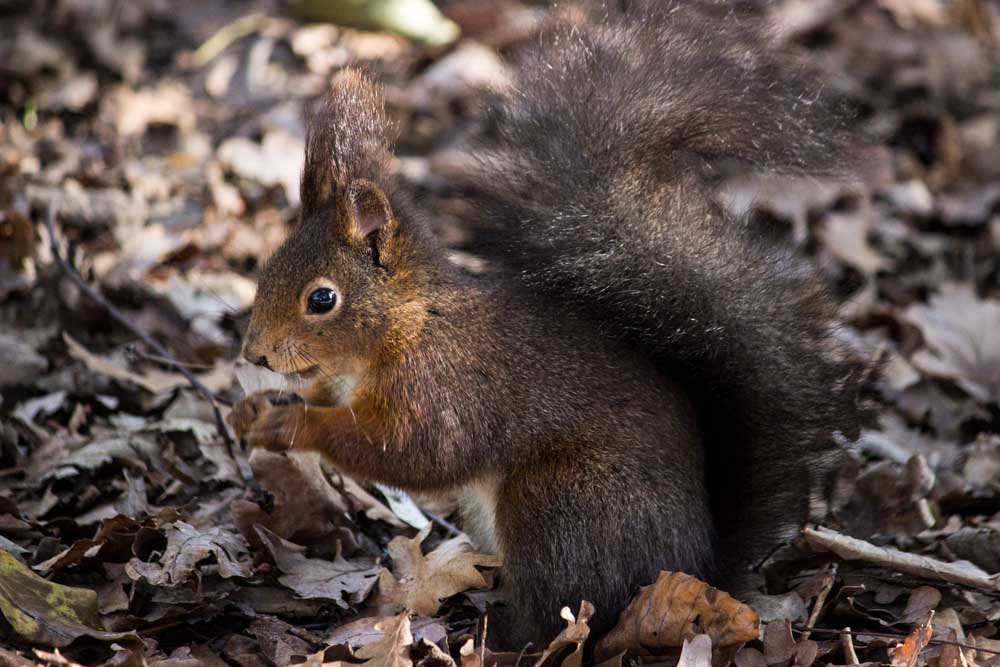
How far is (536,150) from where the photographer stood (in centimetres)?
293

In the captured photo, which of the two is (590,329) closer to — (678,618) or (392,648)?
(678,618)

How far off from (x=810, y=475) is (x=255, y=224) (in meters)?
2.89

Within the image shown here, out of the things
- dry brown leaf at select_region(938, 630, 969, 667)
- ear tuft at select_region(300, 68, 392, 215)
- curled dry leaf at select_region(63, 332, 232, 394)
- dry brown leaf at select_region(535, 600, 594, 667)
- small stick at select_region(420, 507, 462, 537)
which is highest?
ear tuft at select_region(300, 68, 392, 215)

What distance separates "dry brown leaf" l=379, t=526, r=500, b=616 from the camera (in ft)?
9.67

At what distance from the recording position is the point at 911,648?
261cm

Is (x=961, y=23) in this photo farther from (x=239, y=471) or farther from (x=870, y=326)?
(x=239, y=471)

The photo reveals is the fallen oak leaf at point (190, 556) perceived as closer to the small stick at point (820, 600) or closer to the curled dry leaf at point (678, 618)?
the curled dry leaf at point (678, 618)

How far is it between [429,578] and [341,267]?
2.65 ft

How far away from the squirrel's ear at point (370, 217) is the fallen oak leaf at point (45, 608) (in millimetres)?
1040

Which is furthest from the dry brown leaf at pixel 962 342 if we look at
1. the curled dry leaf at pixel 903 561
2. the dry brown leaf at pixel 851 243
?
the curled dry leaf at pixel 903 561

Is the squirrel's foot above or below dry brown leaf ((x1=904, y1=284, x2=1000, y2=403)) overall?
above

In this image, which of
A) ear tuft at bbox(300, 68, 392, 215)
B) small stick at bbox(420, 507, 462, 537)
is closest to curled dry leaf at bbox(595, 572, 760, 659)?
Answer: small stick at bbox(420, 507, 462, 537)

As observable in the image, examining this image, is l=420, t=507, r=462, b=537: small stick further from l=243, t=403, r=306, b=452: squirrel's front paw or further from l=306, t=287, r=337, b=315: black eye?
l=306, t=287, r=337, b=315: black eye

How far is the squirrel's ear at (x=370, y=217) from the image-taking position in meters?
2.90
